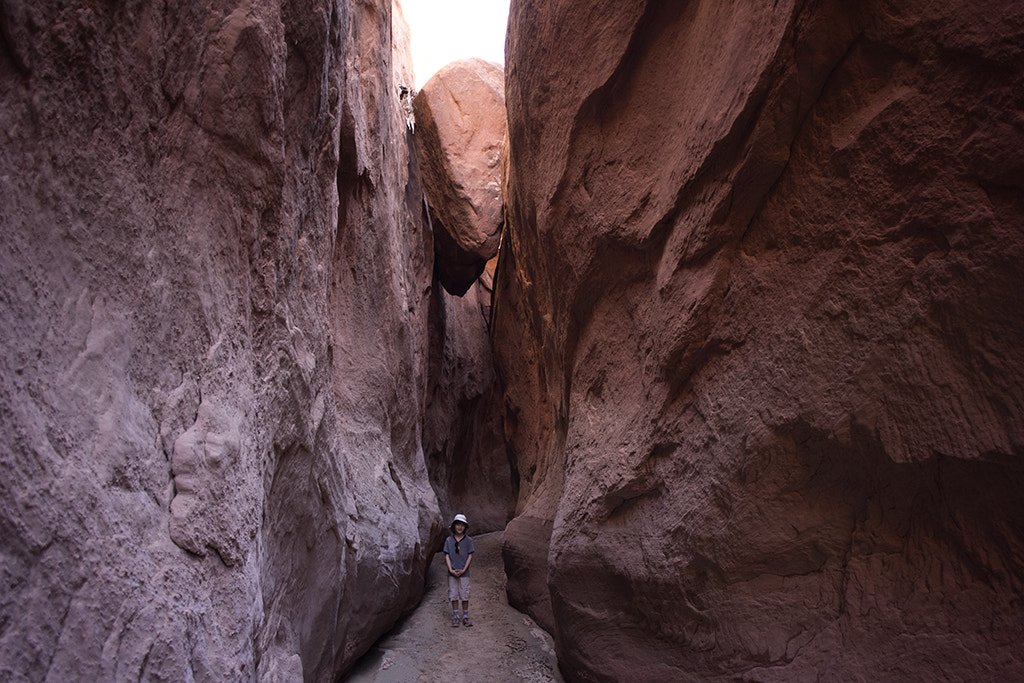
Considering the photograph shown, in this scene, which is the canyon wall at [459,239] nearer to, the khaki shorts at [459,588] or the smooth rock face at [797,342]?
the khaki shorts at [459,588]

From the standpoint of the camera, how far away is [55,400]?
177cm

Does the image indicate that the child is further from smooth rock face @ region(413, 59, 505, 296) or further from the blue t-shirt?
smooth rock face @ region(413, 59, 505, 296)

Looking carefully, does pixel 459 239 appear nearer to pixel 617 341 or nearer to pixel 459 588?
pixel 459 588

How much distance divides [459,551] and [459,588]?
0.35 m

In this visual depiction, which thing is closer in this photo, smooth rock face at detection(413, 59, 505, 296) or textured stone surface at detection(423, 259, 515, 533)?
smooth rock face at detection(413, 59, 505, 296)

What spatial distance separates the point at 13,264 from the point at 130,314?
488 mm

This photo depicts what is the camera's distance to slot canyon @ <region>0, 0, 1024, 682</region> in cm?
186

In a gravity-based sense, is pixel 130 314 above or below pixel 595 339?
below

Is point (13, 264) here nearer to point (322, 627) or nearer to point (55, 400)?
point (55, 400)

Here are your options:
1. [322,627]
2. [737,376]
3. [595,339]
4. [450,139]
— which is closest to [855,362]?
[737,376]

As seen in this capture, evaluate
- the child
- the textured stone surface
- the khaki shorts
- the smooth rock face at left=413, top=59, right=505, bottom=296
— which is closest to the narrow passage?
the child

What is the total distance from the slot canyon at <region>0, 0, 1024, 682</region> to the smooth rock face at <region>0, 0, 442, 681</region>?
1 cm

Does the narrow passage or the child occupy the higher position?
the child

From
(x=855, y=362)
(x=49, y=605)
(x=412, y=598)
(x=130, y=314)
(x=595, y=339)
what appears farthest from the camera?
(x=412, y=598)
